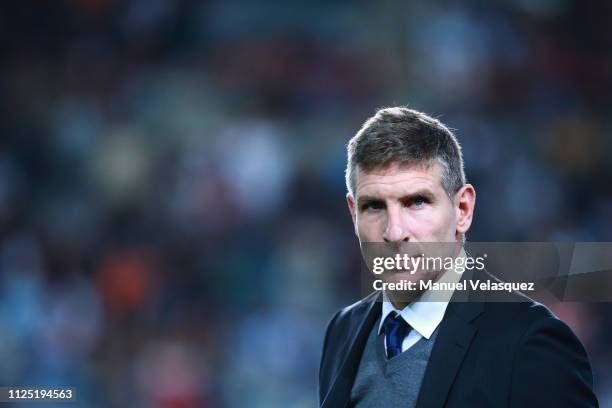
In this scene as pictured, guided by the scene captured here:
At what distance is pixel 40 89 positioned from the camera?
7309 millimetres

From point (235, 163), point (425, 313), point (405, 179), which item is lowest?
point (425, 313)

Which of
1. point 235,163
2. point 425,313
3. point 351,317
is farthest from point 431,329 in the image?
point 235,163

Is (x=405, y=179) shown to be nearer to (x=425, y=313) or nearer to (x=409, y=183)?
(x=409, y=183)

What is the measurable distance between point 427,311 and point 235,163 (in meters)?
4.87

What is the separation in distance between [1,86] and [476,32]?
392 centimetres

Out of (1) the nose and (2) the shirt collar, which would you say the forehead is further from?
(2) the shirt collar

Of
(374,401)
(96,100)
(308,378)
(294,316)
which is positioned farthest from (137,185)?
(374,401)

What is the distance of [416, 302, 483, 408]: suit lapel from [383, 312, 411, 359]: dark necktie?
0.10m

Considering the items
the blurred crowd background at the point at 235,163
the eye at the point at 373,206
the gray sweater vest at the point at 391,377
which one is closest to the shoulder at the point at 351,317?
the gray sweater vest at the point at 391,377

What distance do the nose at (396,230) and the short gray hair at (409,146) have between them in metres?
0.10

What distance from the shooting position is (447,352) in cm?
165

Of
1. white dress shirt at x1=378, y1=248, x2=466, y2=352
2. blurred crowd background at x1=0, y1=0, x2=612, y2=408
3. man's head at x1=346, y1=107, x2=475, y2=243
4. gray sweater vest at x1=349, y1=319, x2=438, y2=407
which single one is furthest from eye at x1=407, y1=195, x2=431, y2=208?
blurred crowd background at x1=0, y1=0, x2=612, y2=408

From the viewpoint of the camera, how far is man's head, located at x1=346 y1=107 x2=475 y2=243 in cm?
172

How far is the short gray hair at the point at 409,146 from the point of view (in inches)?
68.7
